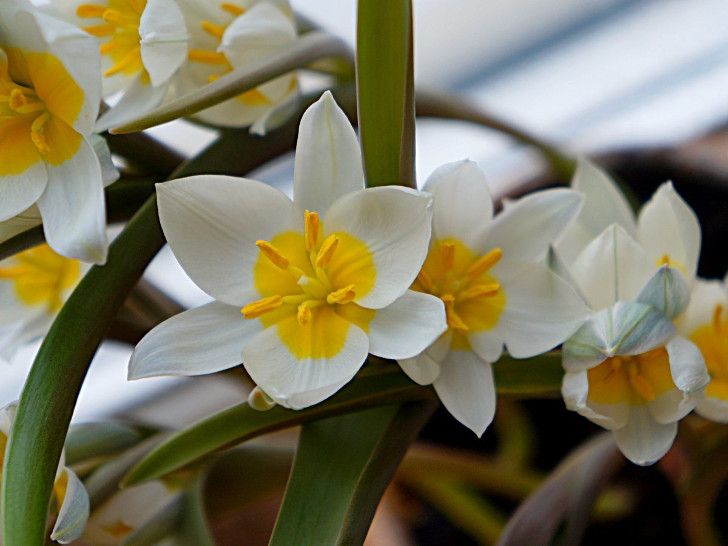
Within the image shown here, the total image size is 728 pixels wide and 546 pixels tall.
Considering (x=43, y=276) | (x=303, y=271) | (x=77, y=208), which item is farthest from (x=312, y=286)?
(x=43, y=276)

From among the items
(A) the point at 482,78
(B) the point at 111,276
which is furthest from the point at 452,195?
(A) the point at 482,78

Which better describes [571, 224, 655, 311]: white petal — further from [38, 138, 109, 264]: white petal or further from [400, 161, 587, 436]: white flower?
[38, 138, 109, 264]: white petal

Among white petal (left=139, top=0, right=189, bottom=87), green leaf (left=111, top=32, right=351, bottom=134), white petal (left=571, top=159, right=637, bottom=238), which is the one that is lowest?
Result: white petal (left=571, top=159, right=637, bottom=238)

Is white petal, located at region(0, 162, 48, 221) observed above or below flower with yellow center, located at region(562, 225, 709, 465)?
above

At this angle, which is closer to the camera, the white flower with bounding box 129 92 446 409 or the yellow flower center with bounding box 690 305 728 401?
A: the white flower with bounding box 129 92 446 409

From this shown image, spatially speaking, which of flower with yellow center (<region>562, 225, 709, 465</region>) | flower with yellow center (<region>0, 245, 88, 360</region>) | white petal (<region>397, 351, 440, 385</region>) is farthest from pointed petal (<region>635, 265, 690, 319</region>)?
flower with yellow center (<region>0, 245, 88, 360</region>)

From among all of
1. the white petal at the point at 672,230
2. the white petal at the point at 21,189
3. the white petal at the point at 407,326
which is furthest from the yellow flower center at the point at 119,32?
the white petal at the point at 672,230
